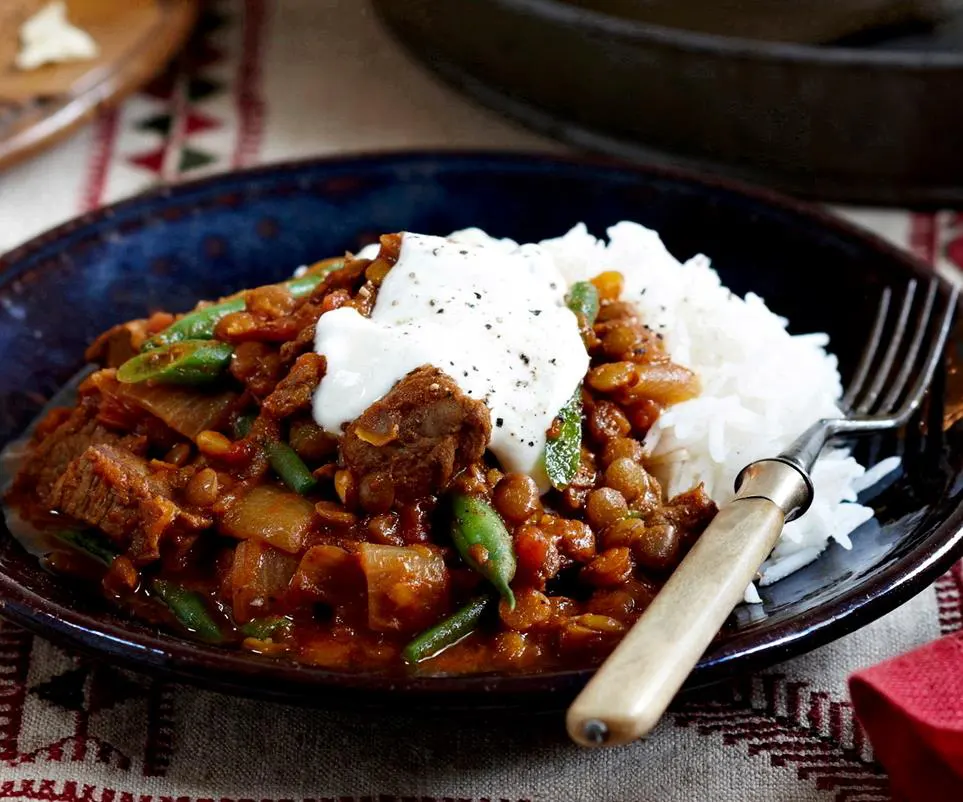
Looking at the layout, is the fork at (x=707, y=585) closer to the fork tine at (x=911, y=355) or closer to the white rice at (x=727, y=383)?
the fork tine at (x=911, y=355)

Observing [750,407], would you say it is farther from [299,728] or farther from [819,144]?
[819,144]

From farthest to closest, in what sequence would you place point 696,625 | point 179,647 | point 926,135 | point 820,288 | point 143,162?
point 143,162, point 926,135, point 820,288, point 179,647, point 696,625

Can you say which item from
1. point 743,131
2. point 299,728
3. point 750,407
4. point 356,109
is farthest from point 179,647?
point 356,109

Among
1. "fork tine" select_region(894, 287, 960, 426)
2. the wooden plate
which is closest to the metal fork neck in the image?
"fork tine" select_region(894, 287, 960, 426)

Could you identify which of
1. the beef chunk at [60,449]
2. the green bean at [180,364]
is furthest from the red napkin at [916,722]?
the beef chunk at [60,449]

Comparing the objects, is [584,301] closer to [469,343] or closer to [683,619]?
[469,343]
